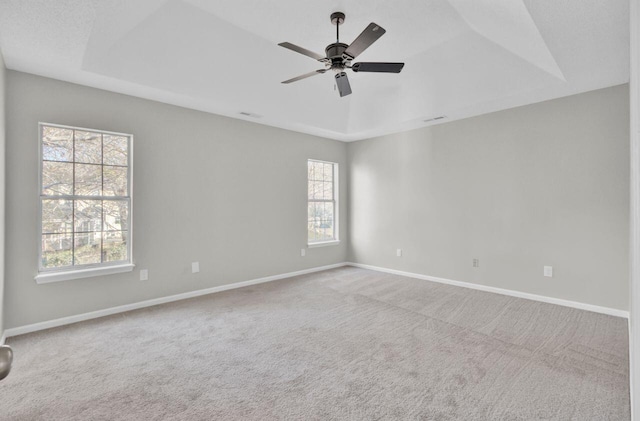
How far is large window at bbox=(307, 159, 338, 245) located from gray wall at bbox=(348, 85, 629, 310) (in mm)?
799

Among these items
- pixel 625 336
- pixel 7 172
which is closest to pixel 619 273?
pixel 625 336

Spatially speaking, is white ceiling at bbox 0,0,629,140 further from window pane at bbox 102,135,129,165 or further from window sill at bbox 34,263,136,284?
window sill at bbox 34,263,136,284

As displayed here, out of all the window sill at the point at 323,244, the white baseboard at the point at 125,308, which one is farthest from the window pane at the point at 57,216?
the window sill at the point at 323,244

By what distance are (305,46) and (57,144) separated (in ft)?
9.36

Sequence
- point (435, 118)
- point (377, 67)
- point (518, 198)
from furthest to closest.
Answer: point (435, 118), point (518, 198), point (377, 67)

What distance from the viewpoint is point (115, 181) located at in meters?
3.73

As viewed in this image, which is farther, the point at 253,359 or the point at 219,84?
the point at 219,84

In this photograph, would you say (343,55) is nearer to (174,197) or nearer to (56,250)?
(174,197)

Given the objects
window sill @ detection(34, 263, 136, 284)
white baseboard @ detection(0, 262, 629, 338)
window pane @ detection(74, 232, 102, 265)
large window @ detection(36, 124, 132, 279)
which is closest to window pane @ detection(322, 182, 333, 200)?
white baseboard @ detection(0, 262, 629, 338)

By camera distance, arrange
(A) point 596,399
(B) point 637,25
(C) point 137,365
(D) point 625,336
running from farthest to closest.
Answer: (D) point 625,336 < (C) point 137,365 < (A) point 596,399 < (B) point 637,25

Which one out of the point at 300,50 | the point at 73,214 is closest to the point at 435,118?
the point at 300,50

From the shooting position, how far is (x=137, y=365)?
2.52 m

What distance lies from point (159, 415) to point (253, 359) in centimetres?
80

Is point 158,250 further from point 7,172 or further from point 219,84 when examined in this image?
point 219,84
